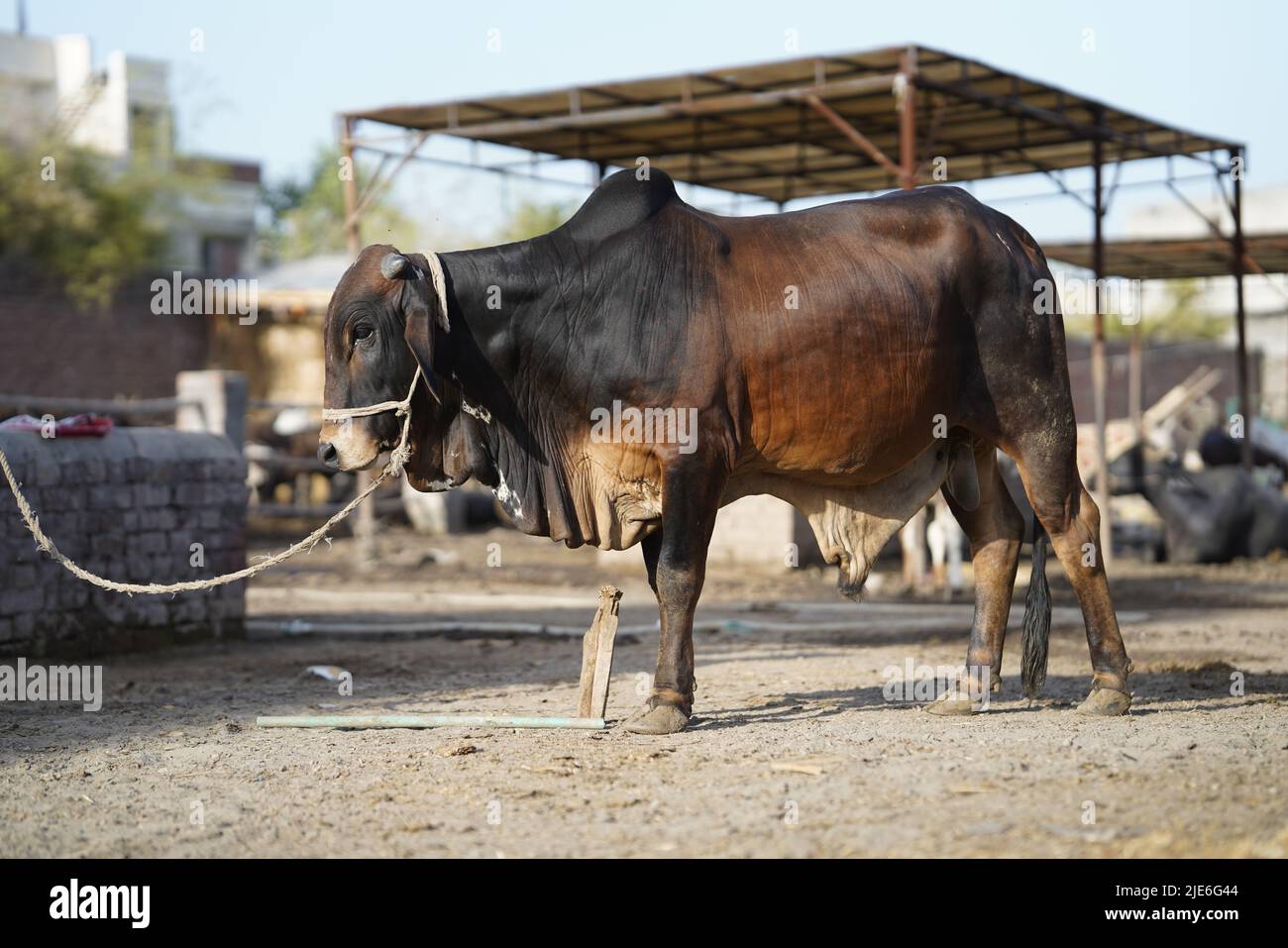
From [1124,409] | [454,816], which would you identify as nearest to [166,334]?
[1124,409]

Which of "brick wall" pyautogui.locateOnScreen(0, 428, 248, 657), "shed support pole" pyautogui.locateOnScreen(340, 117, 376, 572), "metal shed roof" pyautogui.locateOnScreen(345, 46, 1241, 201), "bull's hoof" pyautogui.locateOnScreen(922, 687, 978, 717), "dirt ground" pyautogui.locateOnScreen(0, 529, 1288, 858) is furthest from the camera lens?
"shed support pole" pyautogui.locateOnScreen(340, 117, 376, 572)

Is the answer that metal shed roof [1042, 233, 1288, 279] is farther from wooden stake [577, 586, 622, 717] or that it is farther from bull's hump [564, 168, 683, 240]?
wooden stake [577, 586, 622, 717]

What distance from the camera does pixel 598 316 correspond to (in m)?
6.58

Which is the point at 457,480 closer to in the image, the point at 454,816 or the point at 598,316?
the point at 598,316

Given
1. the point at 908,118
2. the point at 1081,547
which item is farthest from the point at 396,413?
the point at 908,118

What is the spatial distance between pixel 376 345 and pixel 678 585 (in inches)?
63.3

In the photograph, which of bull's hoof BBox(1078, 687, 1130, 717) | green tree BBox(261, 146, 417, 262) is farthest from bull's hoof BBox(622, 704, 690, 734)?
green tree BBox(261, 146, 417, 262)

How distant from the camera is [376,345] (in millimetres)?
6508

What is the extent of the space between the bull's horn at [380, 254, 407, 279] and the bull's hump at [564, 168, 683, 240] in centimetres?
82

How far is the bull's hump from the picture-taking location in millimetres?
6766

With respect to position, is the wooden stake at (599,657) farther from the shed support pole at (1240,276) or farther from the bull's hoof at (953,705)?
the shed support pole at (1240,276)

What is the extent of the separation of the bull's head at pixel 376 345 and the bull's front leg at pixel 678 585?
110 cm

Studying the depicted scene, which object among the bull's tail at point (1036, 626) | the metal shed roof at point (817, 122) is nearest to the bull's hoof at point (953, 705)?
the bull's tail at point (1036, 626)

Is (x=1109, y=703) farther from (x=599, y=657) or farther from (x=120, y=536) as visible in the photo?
(x=120, y=536)
